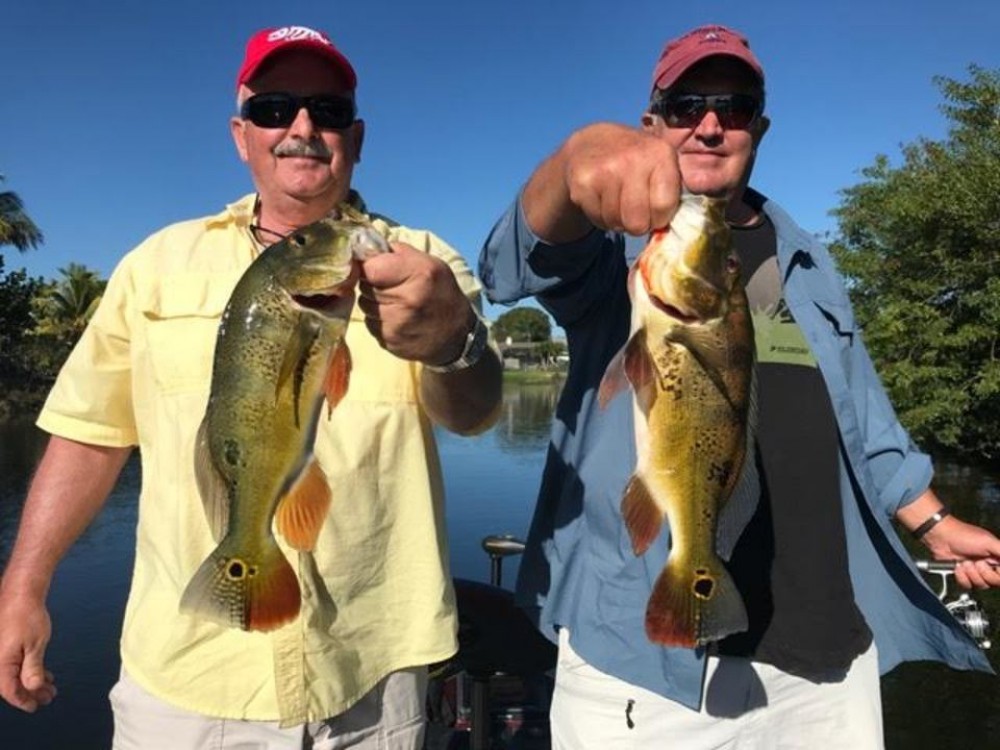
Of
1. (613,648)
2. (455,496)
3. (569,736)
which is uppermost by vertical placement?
(613,648)

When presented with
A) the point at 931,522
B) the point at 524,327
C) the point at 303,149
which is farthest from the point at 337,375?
the point at 524,327

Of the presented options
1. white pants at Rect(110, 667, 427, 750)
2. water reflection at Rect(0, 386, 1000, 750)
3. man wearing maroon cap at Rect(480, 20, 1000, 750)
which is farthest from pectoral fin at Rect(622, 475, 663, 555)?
water reflection at Rect(0, 386, 1000, 750)

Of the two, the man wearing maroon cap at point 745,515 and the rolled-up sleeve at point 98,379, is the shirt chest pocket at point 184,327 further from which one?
the man wearing maroon cap at point 745,515

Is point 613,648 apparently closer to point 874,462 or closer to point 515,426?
point 874,462

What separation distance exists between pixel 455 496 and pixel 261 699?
14.7 meters

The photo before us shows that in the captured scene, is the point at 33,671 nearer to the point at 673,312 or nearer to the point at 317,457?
the point at 317,457

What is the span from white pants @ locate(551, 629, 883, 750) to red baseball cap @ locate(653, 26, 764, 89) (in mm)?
1728

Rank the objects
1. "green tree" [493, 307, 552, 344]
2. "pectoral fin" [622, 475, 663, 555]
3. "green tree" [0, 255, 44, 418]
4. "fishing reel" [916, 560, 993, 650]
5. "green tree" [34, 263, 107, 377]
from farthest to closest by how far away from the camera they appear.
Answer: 1. "green tree" [493, 307, 552, 344]
2. "green tree" [34, 263, 107, 377]
3. "green tree" [0, 255, 44, 418]
4. "fishing reel" [916, 560, 993, 650]
5. "pectoral fin" [622, 475, 663, 555]

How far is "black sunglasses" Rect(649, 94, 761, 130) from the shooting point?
8.42 ft

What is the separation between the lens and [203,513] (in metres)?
2.26

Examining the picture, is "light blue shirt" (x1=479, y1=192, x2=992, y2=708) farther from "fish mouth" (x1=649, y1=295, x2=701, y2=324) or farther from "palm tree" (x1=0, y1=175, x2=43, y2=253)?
"palm tree" (x1=0, y1=175, x2=43, y2=253)

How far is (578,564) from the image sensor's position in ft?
8.06

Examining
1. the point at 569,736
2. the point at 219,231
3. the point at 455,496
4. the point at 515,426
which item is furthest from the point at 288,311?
the point at 515,426

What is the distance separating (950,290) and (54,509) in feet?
68.3
